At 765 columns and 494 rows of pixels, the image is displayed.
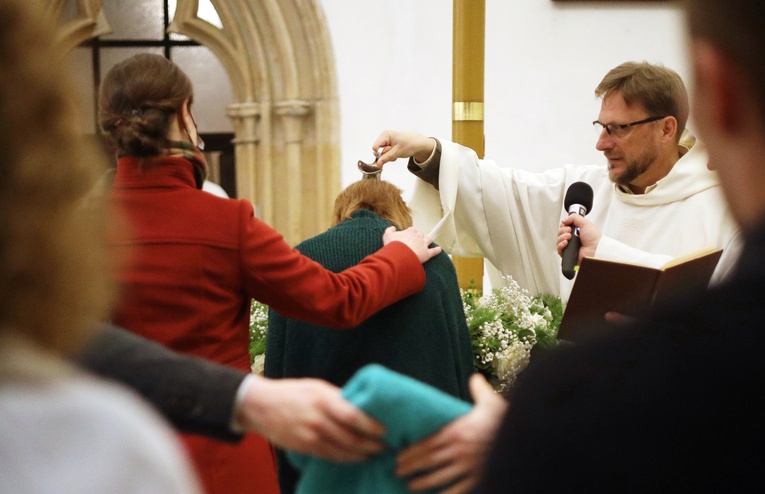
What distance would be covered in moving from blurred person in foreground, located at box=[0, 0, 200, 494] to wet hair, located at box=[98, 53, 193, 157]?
1158mm

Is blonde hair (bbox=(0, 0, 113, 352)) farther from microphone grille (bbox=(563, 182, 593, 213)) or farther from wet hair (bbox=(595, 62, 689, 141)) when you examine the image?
wet hair (bbox=(595, 62, 689, 141))

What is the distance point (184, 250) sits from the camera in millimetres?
1921

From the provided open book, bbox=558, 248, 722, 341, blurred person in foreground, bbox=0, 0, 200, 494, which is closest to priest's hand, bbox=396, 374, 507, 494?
blurred person in foreground, bbox=0, 0, 200, 494

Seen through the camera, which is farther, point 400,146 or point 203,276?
point 400,146

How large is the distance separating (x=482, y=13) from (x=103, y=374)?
2.38 meters

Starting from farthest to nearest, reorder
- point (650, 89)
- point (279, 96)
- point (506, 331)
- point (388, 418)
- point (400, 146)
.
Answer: point (279, 96), point (650, 89), point (400, 146), point (506, 331), point (388, 418)

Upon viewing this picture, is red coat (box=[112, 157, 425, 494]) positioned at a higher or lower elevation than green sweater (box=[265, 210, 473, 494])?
higher

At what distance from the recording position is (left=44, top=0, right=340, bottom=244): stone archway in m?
6.79

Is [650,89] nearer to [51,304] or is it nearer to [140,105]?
[140,105]

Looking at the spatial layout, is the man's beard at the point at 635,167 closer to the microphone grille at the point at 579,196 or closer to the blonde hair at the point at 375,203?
the microphone grille at the point at 579,196

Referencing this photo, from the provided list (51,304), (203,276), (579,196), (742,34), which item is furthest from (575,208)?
(51,304)

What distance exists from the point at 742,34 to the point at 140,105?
4.71 feet

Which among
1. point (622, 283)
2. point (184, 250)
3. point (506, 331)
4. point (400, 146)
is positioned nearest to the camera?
point (184, 250)

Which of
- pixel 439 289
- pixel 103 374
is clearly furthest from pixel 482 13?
pixel 103 374
